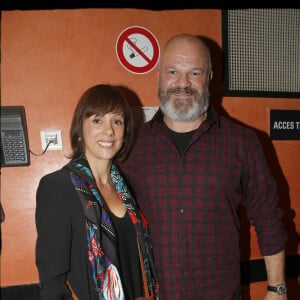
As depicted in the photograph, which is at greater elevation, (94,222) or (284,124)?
(284,124)

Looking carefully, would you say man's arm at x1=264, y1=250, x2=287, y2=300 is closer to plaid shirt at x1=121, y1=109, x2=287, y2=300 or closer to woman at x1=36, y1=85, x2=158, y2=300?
plaid shirt at x1=121, y1=109, x2=287, y2=300

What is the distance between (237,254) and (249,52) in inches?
56.0

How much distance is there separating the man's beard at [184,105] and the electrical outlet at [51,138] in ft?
2.52

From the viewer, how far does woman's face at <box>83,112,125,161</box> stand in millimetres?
1255

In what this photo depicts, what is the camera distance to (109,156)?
4.22 feet

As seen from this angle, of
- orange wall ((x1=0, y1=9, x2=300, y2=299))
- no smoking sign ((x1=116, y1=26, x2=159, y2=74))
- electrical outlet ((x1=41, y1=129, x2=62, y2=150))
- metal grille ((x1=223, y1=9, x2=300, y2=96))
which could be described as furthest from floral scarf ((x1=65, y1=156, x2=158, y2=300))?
metal grille ((x1=223, y1=9, x2=300, y2=96))

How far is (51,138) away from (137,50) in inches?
32.6

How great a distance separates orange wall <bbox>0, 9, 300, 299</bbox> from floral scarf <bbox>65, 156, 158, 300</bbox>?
59 centimetres

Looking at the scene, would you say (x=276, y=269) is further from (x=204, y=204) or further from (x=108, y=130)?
(x=108, y=130)

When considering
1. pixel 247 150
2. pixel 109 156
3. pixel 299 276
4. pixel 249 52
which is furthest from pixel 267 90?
pixel 299 276

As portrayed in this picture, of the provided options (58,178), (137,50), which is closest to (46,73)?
(137,50)

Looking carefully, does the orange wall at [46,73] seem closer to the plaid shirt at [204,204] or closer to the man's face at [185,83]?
the man's face at [185,83]

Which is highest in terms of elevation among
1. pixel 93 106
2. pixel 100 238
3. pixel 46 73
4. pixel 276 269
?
pixel 46 73

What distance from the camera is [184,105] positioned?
137 cm
